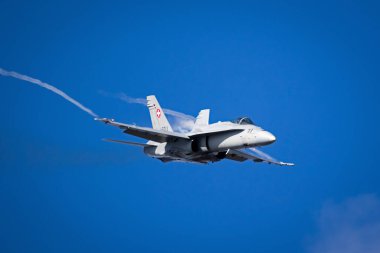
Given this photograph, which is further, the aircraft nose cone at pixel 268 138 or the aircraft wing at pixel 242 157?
the aircraft wing at pixel 242 157

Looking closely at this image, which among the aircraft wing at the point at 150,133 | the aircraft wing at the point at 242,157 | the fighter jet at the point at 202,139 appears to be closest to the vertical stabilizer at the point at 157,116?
the fighter jet at the point at 202,139

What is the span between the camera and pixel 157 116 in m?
50.6

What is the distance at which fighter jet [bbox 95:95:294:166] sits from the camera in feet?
148

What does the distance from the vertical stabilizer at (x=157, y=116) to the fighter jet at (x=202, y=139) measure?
59cm

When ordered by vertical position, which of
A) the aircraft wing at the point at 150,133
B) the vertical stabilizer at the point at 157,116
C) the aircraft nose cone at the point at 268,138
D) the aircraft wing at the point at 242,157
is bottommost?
the aircraft nose cone at the point at 268,138

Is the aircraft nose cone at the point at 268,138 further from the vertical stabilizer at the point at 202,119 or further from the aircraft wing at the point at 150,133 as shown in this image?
the aircraft wing at the point at 150,133

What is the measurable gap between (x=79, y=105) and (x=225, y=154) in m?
9.63

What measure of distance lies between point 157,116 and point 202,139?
509 cm

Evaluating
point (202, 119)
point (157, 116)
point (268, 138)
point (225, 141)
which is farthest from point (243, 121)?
point (157, 116)

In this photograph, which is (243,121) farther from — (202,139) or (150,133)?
(150,133)

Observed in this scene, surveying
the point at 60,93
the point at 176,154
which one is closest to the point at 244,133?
the point at 176,154

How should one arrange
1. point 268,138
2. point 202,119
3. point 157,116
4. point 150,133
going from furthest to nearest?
1. point 157,116
2. point 202,119
3. point 150,133
4. point 268,138

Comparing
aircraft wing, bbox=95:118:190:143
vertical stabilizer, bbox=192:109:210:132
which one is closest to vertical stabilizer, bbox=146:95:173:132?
aircraft wing, bbox=95:118:190:143

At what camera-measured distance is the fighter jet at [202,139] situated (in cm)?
4519
